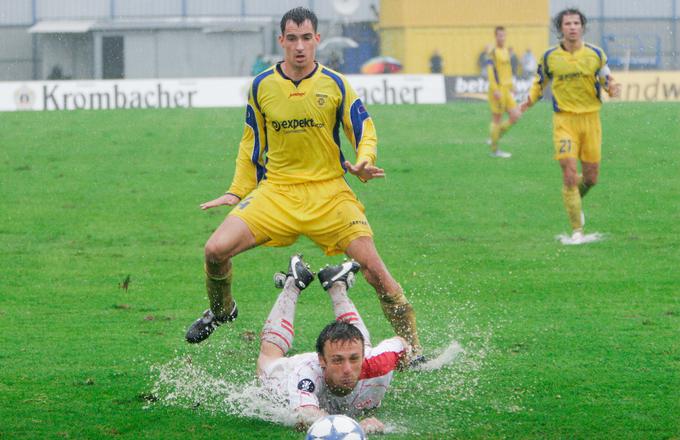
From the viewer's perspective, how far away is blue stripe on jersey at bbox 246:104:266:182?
875cm

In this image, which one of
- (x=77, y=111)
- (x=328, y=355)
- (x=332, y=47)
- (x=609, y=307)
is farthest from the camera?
(x=332, y=47)

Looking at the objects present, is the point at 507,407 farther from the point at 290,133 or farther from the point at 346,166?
the point at 290,133

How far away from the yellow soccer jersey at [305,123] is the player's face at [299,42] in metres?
0.16

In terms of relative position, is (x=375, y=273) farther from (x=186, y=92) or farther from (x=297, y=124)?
(x=186, y=92)

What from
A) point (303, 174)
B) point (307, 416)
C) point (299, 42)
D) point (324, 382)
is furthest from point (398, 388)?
point (299, 42)

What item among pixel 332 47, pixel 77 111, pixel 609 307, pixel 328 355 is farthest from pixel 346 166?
pixel 332 47

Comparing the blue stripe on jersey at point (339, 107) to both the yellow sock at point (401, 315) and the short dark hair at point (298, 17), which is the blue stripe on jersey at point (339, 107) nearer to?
the short dark hair at point (298, 17)

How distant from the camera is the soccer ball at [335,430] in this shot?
6.22 metres

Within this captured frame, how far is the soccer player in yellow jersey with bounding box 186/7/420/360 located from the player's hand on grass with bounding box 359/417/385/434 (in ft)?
5.29

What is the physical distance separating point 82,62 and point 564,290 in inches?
1582

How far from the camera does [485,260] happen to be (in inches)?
547

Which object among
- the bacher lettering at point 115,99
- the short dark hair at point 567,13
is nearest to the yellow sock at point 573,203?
the short dark hair at point 567,13

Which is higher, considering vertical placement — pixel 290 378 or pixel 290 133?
pixel 290 133

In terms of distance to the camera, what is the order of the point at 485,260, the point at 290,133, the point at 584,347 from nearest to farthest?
the point at 290,133
the point at 584,347
the point at 485,260
